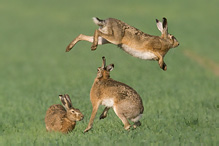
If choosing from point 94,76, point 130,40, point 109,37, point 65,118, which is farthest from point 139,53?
point 94,76

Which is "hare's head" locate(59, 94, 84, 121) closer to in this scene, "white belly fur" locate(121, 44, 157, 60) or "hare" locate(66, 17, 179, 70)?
"hare" locate(66, 17, 179, 70)

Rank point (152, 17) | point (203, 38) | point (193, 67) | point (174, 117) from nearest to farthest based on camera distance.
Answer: point (174, 117)
point (193, 67)
point (203, 38)
point (152, 17)

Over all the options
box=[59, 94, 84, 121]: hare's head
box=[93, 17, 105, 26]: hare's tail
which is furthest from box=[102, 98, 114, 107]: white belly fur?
box=[93, 17, 105, 26]: hare's tail

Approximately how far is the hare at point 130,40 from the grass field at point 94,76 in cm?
40

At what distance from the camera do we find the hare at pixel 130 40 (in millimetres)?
11117

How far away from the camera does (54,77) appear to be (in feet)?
76.6

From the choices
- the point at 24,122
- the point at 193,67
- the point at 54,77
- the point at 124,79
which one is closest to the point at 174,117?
the point at 24,122

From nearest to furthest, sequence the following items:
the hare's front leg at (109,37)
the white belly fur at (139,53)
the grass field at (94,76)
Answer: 1. the hare's front leg at (109,37)
2. the grass field at (94,76)
3. the white belly fur at (139,53)

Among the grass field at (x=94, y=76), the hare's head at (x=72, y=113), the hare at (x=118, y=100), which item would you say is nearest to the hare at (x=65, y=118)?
the hare's head at (x=72, y=113)

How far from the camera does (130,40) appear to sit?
1139cm

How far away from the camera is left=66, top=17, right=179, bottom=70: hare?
11117 millimetres

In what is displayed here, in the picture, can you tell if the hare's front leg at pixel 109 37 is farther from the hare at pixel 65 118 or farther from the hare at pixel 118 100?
the hare at pixel 65 118

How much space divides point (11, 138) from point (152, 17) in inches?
1611

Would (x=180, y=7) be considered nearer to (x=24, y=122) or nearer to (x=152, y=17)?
(x=152, y=17)
